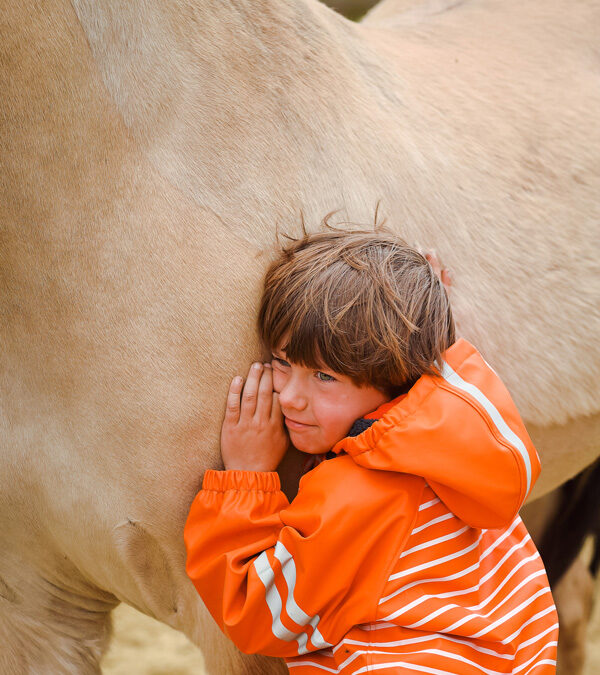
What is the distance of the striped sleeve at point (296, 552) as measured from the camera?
0.83 meters

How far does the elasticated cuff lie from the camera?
882mm

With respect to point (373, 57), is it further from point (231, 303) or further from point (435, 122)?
point (231, 303)

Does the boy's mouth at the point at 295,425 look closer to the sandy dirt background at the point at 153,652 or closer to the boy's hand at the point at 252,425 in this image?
the boy's hand at the point at 252,425

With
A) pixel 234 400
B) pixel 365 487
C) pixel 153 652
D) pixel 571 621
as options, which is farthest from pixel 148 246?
pixel 153 652

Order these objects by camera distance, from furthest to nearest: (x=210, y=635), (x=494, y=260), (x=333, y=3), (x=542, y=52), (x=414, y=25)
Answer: (x=333, y=3) < (x=414, y=25) < (x=542, y=52) < (x=494, y=260) < (x=210, y=635)

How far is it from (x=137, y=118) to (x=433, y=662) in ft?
2.20

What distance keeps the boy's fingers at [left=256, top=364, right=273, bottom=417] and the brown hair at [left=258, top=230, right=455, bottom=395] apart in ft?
0.12

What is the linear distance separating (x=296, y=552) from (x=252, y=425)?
0.15 metres

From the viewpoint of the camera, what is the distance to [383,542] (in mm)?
853

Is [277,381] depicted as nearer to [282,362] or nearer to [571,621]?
[282,362]

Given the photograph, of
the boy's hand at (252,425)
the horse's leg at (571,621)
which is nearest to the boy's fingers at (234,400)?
the boy's hand at (252,425)

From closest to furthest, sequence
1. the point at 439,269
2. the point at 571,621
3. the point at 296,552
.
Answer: the point at 296,552 < the point at 439,269 < the point at 571,621

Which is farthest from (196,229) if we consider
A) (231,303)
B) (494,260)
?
(494,260)

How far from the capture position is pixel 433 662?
835 millimetres
